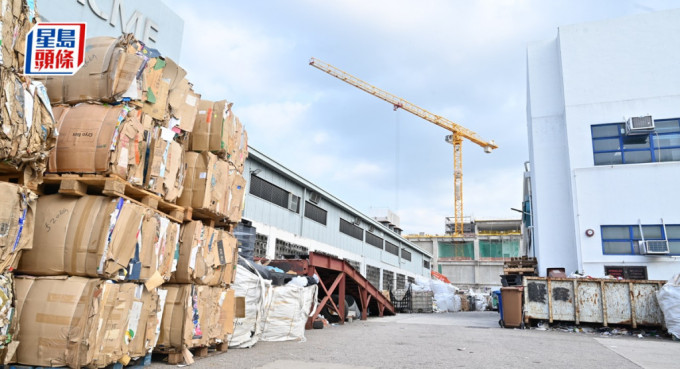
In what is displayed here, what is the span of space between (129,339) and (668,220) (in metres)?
17.0

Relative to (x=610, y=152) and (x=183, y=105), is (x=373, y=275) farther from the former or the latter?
(x=183, y=105)

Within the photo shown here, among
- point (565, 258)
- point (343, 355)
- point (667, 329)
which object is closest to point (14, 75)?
Result: point (343, 355)

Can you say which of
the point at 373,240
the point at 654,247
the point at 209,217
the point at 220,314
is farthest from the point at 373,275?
the point at 209,217

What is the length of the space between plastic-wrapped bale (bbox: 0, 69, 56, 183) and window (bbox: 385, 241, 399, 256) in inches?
1042

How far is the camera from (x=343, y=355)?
6.50m

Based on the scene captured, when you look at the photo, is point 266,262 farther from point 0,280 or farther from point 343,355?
point 0,280

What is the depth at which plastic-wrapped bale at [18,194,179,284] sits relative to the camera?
12.7 feet

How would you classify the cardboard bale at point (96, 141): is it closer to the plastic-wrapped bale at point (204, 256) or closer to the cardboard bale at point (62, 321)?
the cardboard bale at point (62, 321)

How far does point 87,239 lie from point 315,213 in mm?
14650

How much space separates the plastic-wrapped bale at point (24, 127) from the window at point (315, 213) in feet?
45.7

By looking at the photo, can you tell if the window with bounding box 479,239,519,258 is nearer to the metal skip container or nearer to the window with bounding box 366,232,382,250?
the window with bounding box 366,232,382,250

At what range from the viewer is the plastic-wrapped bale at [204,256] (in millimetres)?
5207

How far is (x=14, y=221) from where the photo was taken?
135 inches

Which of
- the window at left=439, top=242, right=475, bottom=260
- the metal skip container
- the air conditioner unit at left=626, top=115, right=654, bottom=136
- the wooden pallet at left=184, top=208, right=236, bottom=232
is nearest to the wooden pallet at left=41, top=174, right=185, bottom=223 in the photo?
the wooden pallet at left=184, top=208, right=236, bottom=232
